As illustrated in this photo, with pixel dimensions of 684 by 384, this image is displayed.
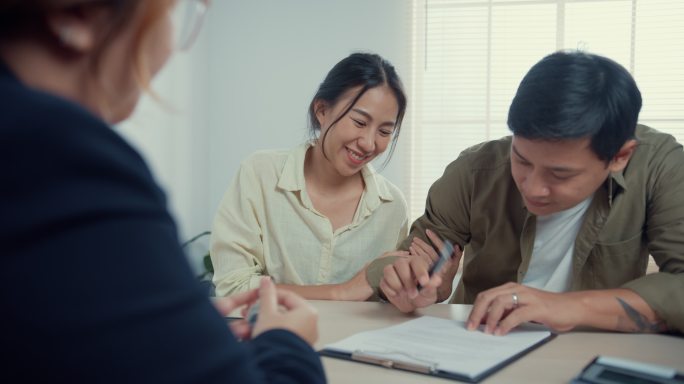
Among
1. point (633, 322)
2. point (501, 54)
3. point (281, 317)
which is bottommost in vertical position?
point (633, 322)

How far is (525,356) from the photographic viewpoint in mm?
1130

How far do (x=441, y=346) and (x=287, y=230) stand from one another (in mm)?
963

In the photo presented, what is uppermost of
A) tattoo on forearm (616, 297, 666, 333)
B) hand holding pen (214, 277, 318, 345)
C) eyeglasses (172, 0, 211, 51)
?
eyeglasses (172, 0, 211, 51)

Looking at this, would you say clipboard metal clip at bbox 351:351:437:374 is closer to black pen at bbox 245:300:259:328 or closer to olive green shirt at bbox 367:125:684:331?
black pen at bbox 245:300:259:328

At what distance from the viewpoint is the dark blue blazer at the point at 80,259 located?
0.39 m

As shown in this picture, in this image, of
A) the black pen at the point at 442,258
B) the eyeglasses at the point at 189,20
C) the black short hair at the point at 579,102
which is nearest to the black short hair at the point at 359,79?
the black pen at the point at 442,258

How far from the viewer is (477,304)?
4.28 ft

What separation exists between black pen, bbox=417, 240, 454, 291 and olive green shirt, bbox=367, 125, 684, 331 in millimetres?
93

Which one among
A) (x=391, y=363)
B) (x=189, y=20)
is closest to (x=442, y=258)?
(x=391, y=363)

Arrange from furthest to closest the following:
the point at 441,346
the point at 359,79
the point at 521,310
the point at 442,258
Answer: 1. the point at 359,79
2. the point at 442,258
3. the point at 521,310
4. the point at 441,346

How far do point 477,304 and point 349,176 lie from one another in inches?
36.8

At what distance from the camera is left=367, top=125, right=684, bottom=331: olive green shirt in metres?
1.46

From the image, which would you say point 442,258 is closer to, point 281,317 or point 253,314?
point 253,314

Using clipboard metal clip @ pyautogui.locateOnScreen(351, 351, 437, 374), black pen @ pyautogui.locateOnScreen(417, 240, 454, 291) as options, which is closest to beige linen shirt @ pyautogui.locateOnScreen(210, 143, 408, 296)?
black pen @ pyautogui.locateOnScreen(417, 240, 454, 291)
